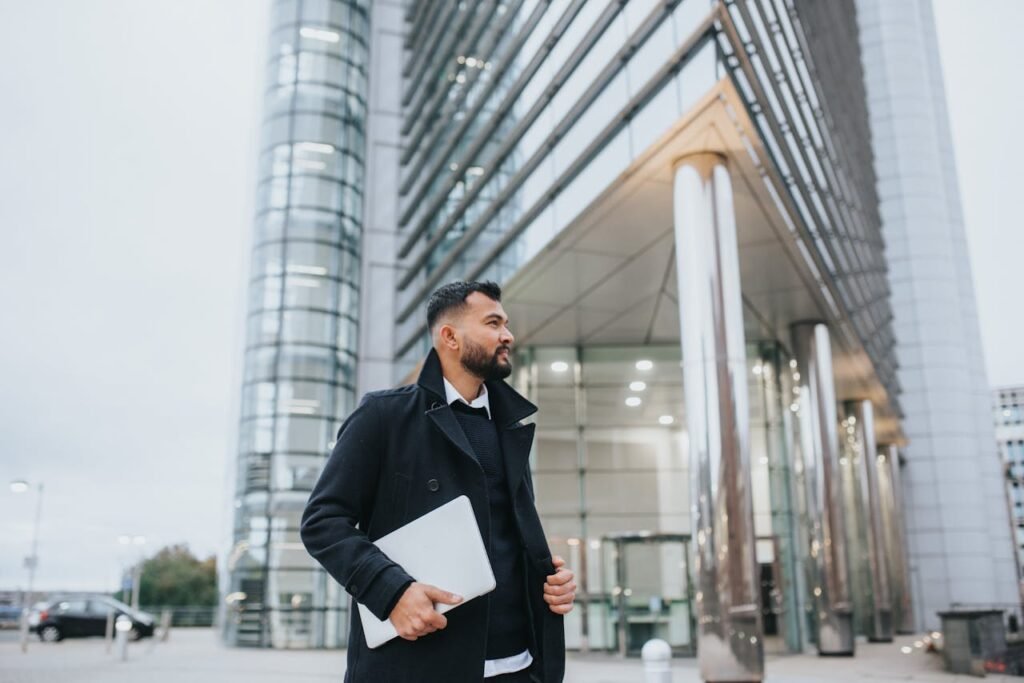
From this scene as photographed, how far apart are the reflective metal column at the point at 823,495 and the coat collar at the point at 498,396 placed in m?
18.6

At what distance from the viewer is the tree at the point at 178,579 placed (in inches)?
2672

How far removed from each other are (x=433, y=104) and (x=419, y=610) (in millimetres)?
26851

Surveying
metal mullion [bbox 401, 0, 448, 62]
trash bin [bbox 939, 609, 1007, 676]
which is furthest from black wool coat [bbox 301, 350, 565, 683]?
metal mullion [bbox 401, 0, 448, 62]

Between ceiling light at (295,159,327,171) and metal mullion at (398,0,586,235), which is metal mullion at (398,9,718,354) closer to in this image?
metal mullion at (398,0,586,235)

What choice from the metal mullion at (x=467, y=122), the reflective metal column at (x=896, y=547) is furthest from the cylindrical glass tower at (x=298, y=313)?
the reflective metal column at (x=896, y=547)

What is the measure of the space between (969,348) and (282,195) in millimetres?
33346

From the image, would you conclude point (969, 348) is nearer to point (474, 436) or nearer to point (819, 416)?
point (819, 416)

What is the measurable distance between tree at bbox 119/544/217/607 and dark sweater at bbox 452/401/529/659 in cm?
6621

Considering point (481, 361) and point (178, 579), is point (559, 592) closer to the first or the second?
point (481, 361)

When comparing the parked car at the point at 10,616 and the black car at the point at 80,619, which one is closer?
the black car at the point at 80,619

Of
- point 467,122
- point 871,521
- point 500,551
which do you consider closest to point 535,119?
point 467,122

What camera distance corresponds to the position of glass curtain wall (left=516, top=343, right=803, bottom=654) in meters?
20.7

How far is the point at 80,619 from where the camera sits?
28.9m

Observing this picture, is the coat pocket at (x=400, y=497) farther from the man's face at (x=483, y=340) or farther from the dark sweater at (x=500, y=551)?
the man's face at (x=483, y=340)
